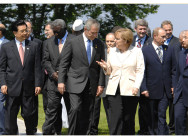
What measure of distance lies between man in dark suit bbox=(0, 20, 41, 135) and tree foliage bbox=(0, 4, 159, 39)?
20884 millimetres

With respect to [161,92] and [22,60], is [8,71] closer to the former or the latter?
[22,60]

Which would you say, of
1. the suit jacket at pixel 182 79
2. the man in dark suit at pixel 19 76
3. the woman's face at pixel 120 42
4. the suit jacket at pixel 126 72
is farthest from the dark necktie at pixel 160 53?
the man in dark suit at pixel 19 76

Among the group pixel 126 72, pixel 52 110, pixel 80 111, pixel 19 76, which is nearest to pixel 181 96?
pixel 126 72

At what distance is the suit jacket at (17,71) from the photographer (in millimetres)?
8805

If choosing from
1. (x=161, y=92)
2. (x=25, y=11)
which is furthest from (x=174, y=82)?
(x=25, y=11)

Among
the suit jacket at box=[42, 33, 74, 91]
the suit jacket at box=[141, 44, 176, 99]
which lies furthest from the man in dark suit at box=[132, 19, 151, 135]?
the suit jacket at box=[42, 33, 74, 91]

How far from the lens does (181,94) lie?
28.5 ft

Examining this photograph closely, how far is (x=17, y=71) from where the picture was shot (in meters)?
8.83

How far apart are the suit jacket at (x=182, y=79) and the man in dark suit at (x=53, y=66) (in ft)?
7.75

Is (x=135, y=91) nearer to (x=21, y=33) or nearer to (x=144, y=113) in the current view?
(x=144, y=113)

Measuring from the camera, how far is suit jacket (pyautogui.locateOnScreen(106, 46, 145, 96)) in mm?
7930

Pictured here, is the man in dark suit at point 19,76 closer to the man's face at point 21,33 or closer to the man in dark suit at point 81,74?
the man's face at point 21,33

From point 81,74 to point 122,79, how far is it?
895mm

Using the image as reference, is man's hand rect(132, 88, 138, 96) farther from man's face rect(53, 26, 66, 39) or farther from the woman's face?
man's face rect(53, 26, 66, 39)
